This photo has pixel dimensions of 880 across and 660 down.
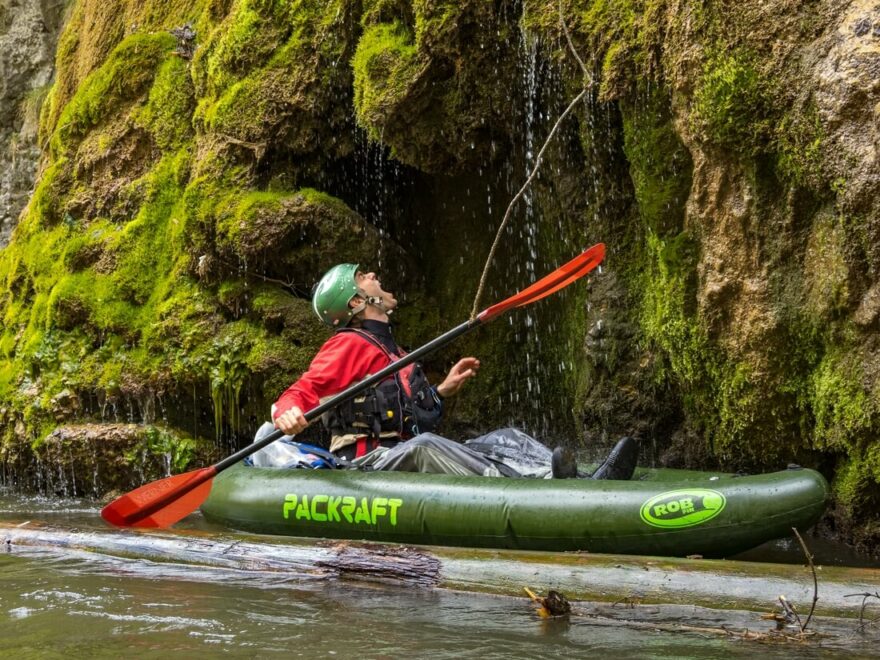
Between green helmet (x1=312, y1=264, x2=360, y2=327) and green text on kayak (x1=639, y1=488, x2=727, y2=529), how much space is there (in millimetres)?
2505

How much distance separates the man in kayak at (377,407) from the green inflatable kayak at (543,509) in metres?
0.32

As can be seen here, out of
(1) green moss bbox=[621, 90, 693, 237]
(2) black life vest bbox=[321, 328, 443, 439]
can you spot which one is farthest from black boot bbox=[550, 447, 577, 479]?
(1) green moss bbox=[621, 90, 693, 237]

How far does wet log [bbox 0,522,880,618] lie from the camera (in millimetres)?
3307

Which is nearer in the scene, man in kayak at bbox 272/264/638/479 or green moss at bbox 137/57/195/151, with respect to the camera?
man in kayak at bbox 272/264/638/479

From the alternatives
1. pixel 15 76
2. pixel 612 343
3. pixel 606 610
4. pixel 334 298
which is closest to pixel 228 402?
pixel 334 298

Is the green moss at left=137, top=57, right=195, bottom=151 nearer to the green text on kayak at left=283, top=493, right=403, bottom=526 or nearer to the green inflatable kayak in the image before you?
the green inflatable kayak

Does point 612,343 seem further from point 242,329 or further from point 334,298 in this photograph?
point 242,329

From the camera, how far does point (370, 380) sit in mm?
5105

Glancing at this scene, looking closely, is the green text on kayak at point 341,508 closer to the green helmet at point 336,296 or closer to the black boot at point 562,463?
the black boot at point 562,463

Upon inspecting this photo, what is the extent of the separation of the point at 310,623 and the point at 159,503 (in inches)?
75.5

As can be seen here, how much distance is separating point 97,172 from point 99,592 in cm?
570

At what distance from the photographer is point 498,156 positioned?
7.21 meters

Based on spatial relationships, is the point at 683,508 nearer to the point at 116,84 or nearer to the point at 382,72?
the point at 382,72

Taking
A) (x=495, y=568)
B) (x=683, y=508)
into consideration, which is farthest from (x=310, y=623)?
(x=683, y=508)
